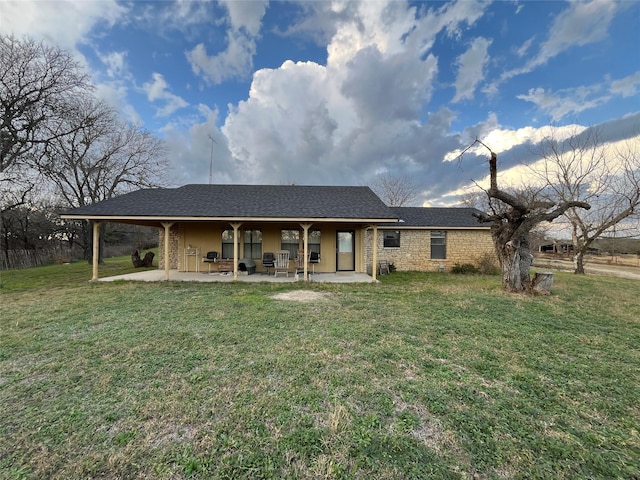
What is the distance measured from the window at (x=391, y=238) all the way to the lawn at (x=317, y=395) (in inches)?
287

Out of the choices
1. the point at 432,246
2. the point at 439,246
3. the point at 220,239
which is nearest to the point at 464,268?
the point at 439,246

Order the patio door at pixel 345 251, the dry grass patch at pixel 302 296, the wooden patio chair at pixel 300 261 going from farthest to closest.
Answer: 1. the patio door at pixel 345 251
2. the wooden patio chair at pixel 300 261
3. the dry grass patch at pixel 302 296

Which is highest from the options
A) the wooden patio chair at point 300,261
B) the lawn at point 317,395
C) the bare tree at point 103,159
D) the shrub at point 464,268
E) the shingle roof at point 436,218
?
the bare tree at point 103,159

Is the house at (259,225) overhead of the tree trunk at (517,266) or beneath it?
overhead

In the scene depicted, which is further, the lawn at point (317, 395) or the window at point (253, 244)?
the window at point (253, 244)

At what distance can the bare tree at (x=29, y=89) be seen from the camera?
10.9m

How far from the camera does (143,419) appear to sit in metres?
2.21

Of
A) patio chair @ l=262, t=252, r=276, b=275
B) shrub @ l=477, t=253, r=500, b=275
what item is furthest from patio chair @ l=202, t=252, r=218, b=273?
shrub @ l=477, t=253, r=500, b=275

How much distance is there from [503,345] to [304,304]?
12.4ft

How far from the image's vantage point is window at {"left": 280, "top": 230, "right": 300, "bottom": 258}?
11.3 m

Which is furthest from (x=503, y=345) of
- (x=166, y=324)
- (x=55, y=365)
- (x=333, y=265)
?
(x=333, y=265)

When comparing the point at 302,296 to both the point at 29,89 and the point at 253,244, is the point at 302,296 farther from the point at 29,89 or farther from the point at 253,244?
the point at 29,89

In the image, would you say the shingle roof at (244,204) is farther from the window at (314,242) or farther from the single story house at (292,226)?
the window at (314,242)

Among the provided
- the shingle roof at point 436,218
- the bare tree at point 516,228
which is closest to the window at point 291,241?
the shingle roof at point 436,218
